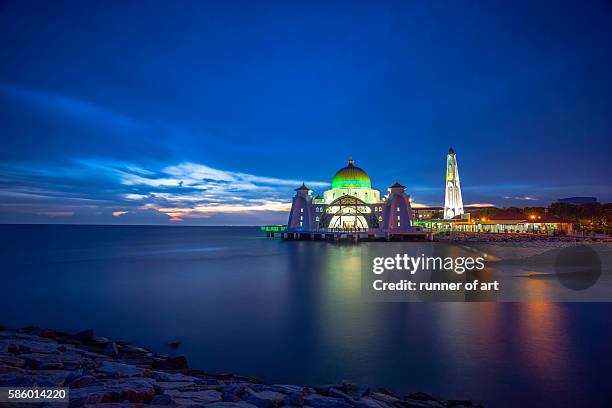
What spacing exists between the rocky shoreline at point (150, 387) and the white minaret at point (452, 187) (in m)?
82.4

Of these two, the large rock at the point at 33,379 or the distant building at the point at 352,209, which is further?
the distant building at the point at 352,209

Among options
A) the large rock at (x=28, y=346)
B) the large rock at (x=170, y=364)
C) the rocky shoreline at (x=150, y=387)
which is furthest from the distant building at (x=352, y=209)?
the large rock at (x=28, y=346)

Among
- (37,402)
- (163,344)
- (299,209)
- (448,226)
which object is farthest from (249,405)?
(448,226)

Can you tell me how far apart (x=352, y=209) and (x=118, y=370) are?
5856 cm

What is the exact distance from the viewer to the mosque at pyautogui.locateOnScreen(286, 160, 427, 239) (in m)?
57.8

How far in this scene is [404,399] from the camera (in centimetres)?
744

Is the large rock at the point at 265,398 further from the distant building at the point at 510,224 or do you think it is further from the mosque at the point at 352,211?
the distant building at the point at 510,224

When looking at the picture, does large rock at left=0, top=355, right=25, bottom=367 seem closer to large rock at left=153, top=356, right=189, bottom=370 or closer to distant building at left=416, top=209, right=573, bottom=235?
large rock at left=153, top=356, right=189, bottom=370

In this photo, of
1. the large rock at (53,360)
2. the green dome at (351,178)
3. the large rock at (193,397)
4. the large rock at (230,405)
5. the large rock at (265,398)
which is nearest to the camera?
the large rock at (230,405)

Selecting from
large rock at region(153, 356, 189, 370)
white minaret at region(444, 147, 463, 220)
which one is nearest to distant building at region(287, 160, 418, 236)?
white minaret at region(444, 147, 463, 220)

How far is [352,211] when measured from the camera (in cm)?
6475

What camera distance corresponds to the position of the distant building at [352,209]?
58.1 meters

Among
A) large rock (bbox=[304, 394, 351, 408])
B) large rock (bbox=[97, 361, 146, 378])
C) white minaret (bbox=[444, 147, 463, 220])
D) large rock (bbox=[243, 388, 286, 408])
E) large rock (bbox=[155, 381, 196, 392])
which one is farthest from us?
white minaret (bbox=[444, 147, 463, 220])

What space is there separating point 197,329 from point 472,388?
9.13m
